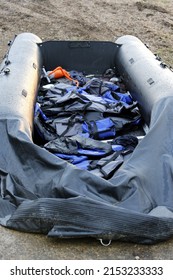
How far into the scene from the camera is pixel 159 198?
276 cm

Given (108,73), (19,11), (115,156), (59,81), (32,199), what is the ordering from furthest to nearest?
(19,11) → (108,73) → (59,81) → (115,156) → (32,199)

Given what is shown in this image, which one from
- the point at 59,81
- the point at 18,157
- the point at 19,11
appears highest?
the point at 18,157

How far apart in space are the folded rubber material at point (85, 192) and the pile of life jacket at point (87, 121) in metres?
0.30

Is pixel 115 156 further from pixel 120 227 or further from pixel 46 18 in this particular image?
pixel 46 18

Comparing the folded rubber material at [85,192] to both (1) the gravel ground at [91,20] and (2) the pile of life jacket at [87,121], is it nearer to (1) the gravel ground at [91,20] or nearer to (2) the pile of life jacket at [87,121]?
(2) the pile of life jacket at [87,121]

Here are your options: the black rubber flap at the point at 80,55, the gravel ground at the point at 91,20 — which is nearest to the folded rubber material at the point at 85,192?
the black rubber flap at the point at 80,55

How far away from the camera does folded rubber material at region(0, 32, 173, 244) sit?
2.52 meters

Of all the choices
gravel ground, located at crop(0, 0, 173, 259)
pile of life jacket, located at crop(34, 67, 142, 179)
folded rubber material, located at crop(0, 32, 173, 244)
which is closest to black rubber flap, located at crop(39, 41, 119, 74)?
pile of life jacket, located at crop(34, 67, 142, 179)

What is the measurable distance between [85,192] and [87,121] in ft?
3.81

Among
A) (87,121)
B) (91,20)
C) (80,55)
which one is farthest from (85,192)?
(91,20)

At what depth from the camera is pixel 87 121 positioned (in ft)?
12.2

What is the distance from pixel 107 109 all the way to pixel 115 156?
76 centimetres

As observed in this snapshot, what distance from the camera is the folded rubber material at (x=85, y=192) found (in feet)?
8.25

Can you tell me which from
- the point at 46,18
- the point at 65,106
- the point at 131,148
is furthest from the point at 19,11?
the point at 131,148
